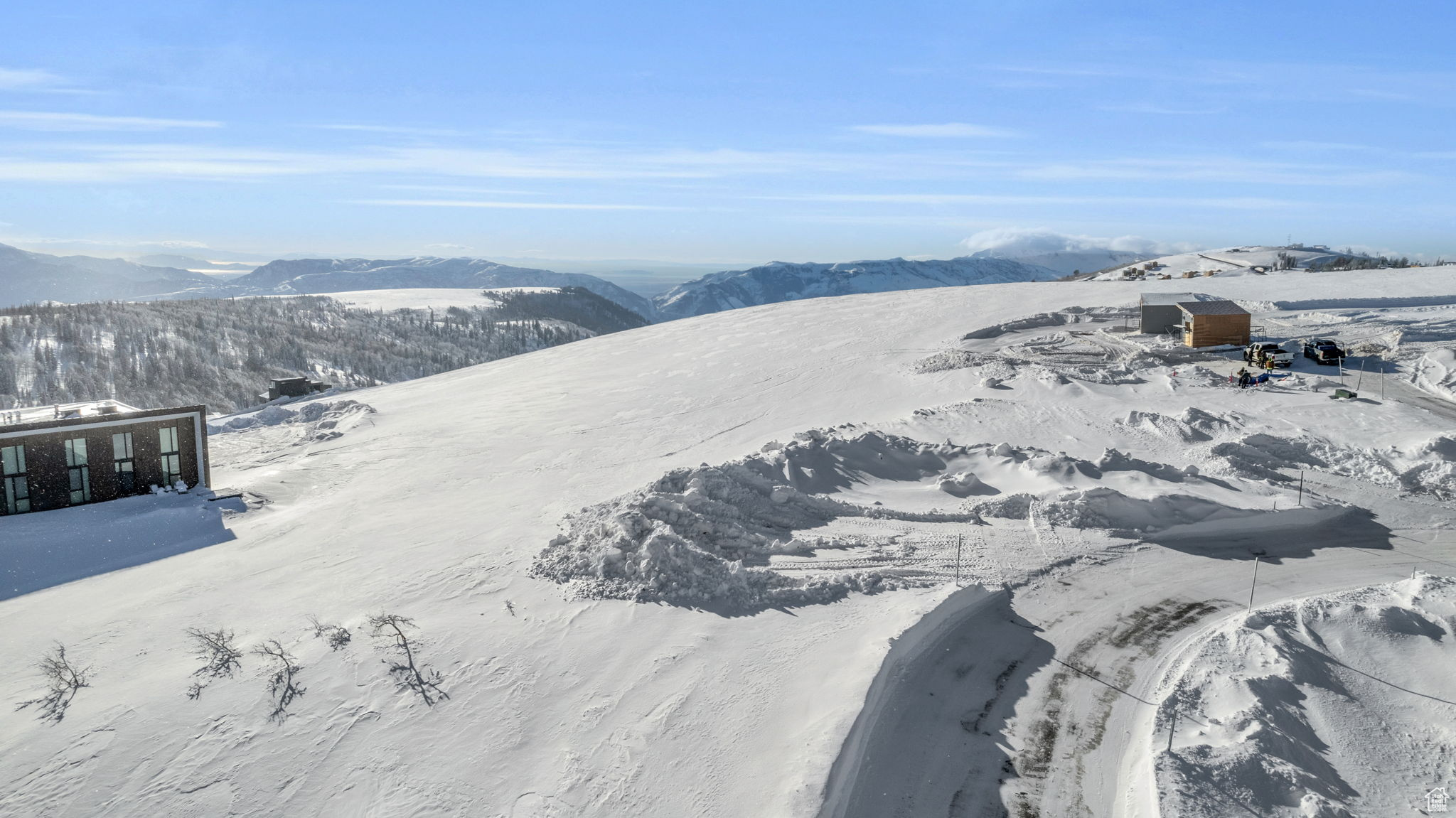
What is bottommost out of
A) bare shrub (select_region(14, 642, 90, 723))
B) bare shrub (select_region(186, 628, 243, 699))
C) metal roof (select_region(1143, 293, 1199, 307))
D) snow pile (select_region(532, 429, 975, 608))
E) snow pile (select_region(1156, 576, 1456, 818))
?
snow pile (select_region(1156, 576, 1456, 818))

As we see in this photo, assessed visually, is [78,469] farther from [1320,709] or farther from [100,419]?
[1320,709]

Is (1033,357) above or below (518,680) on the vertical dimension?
above

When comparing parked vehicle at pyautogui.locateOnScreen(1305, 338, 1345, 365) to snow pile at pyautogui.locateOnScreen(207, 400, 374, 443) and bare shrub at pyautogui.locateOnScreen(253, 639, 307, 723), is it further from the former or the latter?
snow pile at pyautogui.locateOnScreen(207, 400, 374, 443)

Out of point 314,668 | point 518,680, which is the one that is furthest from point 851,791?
point 314,668

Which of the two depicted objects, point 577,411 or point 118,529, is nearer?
point 118,529

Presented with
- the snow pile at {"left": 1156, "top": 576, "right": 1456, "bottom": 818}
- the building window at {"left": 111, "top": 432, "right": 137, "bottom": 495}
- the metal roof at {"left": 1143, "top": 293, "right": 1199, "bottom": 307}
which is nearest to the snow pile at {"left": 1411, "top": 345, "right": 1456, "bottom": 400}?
the metal roof at {"left": 1143, "top": 293, "right": 1199, "bottom": 307}

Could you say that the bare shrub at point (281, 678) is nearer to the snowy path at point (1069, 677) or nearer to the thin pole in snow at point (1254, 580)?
the snowy path at point (1069, 677)

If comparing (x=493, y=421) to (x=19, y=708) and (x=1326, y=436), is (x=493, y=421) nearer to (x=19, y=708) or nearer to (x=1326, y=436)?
(x=19, y=708)
